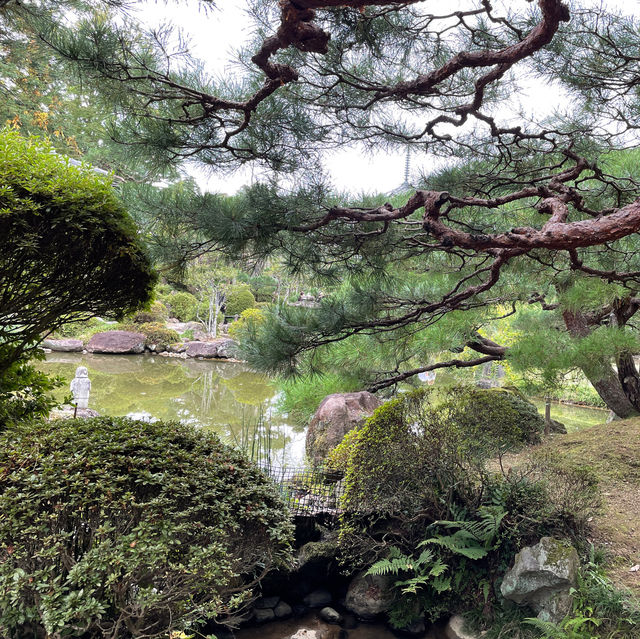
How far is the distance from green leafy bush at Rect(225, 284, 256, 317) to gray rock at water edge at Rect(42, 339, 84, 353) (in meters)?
4.86

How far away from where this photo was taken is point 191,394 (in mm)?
8250

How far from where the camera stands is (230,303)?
15508mm

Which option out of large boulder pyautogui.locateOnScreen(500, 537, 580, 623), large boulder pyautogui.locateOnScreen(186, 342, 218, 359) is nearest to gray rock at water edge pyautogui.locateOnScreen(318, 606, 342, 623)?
large boulder pyautogui.locateOnScreen(500, 537, 580, 623)

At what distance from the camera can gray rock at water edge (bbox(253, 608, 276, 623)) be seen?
250 cm

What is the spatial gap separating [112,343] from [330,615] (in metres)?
10.9

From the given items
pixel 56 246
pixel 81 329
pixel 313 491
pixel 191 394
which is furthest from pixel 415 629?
pixel 81 329

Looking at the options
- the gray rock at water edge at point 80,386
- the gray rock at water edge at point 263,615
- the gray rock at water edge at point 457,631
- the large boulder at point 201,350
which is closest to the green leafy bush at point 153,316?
the large boulder at point 201,350

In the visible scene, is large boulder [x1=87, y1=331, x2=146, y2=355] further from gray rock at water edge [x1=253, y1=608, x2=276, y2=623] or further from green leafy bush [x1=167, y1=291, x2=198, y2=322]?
gray rock at water edge [x1=253, y1=608, x2=276, y2=623]

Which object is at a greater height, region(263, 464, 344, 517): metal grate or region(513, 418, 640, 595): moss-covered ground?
region(513, 418, 640, 595): moss-covered ground

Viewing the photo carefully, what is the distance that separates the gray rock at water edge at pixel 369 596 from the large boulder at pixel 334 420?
1.33 meters

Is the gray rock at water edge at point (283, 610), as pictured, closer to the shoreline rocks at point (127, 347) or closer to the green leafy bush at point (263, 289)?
the shoreline rocks at point (127, 347)

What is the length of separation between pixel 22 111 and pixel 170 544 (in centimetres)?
676

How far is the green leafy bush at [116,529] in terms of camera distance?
4.68 feet

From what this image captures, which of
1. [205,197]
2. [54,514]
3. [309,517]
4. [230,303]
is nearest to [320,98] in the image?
[205,197]
